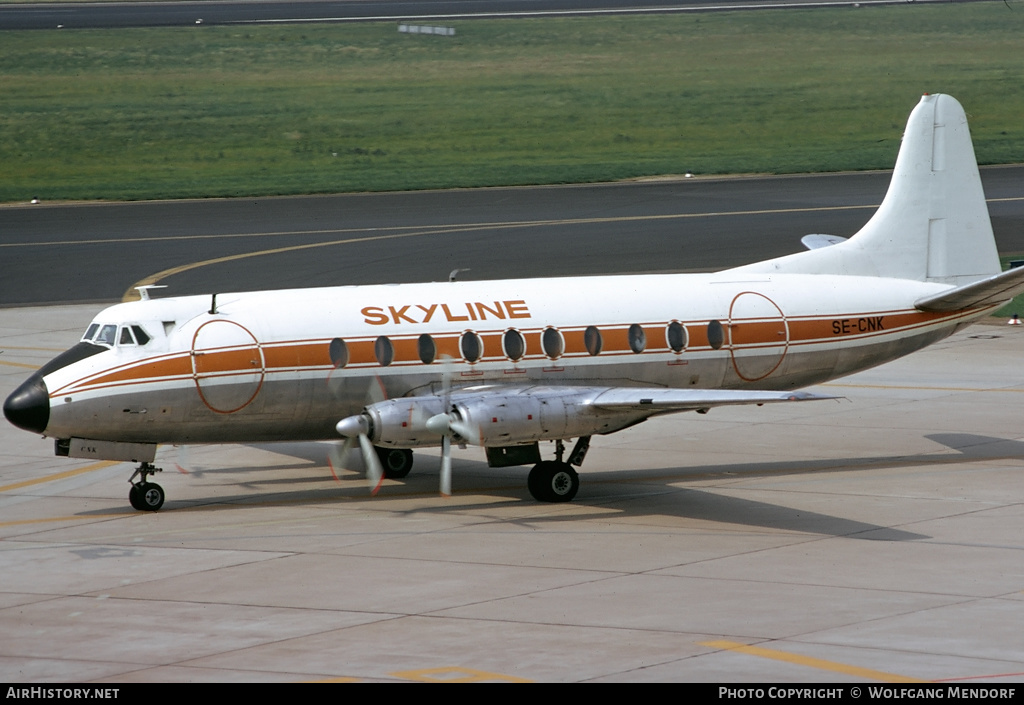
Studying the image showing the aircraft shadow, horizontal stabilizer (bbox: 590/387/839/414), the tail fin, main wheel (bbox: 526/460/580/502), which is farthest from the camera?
the tail fin

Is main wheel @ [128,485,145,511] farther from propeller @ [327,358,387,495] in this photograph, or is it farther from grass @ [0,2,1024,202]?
grass @ [0,2,1024,202]

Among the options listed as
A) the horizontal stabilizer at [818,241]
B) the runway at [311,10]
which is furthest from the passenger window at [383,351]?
the runway at [311,10]

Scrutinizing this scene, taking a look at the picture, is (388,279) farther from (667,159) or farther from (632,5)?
(632,5)

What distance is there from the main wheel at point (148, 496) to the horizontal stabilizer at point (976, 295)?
15159 mm

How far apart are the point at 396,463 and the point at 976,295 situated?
11913 millimetres

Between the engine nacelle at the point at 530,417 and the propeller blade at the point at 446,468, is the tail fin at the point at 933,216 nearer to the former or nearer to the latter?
the engine nacelle at the point at 530,417

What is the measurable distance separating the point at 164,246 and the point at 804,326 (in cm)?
3444

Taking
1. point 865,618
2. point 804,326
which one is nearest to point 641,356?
point 804,326

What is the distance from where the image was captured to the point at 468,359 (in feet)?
84.3

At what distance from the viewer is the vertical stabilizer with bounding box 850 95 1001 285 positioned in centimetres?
3036

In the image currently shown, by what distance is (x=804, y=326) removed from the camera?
91.7 feet

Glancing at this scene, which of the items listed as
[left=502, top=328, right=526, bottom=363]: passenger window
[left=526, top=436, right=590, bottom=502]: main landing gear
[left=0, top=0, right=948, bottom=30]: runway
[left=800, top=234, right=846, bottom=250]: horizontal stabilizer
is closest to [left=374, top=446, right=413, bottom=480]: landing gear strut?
[left=526, top=436, right=590, bottom=502]: main landing gear

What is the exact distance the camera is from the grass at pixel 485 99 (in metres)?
77.4

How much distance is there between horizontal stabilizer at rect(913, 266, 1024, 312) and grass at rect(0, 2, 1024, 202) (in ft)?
147
